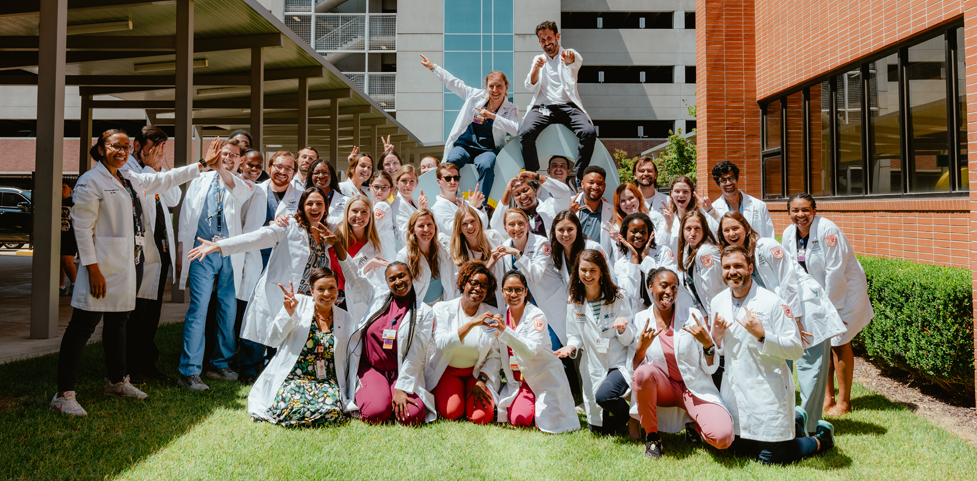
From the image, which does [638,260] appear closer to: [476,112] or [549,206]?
[549,206]

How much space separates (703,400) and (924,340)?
2534mm

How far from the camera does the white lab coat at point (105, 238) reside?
4.27 metres

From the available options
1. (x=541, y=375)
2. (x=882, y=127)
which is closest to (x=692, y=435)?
(x=541, y=375)

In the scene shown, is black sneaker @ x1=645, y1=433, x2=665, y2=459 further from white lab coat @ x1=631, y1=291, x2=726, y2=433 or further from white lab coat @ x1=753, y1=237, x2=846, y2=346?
white lab coat @ x1=753, y1=237, x2=846, y2=346

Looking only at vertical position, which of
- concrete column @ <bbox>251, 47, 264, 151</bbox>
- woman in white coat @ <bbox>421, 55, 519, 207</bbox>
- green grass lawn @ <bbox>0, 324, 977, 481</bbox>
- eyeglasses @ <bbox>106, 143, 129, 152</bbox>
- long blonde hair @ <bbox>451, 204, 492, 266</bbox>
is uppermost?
concrete column @ <bbox>251, 47, 264, 151</bbox>

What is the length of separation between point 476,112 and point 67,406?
16.3 ft

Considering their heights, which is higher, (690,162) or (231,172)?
(690,162)

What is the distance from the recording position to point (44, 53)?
637 cm

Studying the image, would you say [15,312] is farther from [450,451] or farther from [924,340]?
[924,340]

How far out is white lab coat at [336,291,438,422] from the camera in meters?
4.70

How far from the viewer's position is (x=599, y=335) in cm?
461

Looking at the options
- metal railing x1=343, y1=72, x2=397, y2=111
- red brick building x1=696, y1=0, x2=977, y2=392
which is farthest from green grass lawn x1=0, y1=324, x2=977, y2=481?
metal railing x1=343, y1=72, x2=397, y2=111

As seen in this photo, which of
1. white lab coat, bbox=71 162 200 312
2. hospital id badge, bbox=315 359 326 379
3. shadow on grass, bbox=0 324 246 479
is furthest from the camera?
hospital id badge, bbox=315 359 326 379

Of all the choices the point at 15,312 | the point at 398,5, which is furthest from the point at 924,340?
the point at 398,5
